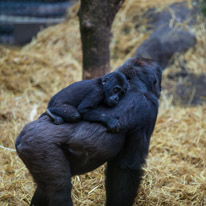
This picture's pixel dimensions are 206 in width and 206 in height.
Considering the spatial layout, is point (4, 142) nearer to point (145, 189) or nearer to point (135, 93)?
point (145, 189)

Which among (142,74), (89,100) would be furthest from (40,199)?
(142,74)

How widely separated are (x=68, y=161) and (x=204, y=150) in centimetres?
229

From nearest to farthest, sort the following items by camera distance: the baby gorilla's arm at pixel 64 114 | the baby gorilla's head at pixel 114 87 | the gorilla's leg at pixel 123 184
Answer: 1. the baby gorilla's arm at pixel 64 114
2. the baby gorilla's head at pixel 114 87
3. the gorilla's leg at pixel 123 184

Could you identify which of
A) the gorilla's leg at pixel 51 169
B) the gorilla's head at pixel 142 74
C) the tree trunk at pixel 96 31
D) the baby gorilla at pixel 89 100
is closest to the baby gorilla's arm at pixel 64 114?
the baby gorilla at pixel 89 100

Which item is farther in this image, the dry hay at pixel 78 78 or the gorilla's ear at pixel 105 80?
the dry hay at pixel 78 78

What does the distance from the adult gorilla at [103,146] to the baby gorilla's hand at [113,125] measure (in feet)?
0.13

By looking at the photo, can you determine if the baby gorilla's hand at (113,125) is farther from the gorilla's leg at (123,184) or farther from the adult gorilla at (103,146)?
the gorilla's leg at (123,184)

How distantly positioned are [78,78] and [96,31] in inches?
86.7

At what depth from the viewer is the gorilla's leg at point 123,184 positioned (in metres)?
2.52

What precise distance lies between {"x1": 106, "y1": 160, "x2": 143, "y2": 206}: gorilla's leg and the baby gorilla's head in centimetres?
49

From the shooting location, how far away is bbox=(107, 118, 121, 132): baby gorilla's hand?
226 cm

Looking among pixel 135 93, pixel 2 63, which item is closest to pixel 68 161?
pixel 135 93

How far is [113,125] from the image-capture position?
7.44ft

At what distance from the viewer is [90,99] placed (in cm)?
232
